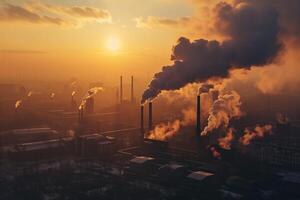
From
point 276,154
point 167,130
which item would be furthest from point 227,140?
point 167,130

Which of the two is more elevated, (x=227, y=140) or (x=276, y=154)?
(x=227, y=140)

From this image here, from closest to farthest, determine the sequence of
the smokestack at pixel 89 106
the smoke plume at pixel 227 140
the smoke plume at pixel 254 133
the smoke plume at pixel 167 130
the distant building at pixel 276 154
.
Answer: the distant building at pixel 276 154
the smoke plume at pixel 227 140
the smoke plume at pixel 254 133
the smoke plume at pixel 167 130
the smokestack at pixel 89 106

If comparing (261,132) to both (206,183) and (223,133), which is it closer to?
(223,133)

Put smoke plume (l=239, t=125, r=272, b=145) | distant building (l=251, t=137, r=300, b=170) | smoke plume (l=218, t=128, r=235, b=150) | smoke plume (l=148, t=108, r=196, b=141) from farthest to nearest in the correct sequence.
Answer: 1. smoke plume (l=148, t=108, r=196, b=141)
2. smoke plume (l=239, t=125, r=272, b=145)
3. smoke plume (l=218, t=128, r=235, b=150)
4. distant building (l=251, t=137, r=300, b=170)

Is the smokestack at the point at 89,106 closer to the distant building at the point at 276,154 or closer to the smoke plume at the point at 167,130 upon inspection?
the smoke plume at the point at 167,130

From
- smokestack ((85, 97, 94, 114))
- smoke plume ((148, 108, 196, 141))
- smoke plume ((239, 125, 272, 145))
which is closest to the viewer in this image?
smoke plume ((239, 125, 272, 145))

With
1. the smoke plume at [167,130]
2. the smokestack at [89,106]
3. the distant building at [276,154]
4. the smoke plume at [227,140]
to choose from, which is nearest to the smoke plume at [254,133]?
the smoke plume at [227,140]

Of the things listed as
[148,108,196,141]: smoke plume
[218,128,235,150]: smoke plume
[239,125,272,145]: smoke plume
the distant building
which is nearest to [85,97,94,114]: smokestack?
[148,108,196,141]: smoke plume

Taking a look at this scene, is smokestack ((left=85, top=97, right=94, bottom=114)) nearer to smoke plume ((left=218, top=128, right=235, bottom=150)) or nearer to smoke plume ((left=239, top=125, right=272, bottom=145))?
smoke plume ((left=239, top=125, right=272, bottom=145))

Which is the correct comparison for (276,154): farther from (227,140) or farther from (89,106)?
(89,106)

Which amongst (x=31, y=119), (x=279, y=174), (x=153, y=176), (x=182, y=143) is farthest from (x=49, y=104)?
(x=279, y=174)

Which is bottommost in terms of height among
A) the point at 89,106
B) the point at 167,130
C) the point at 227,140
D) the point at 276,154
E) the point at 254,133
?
the point at 276,154
